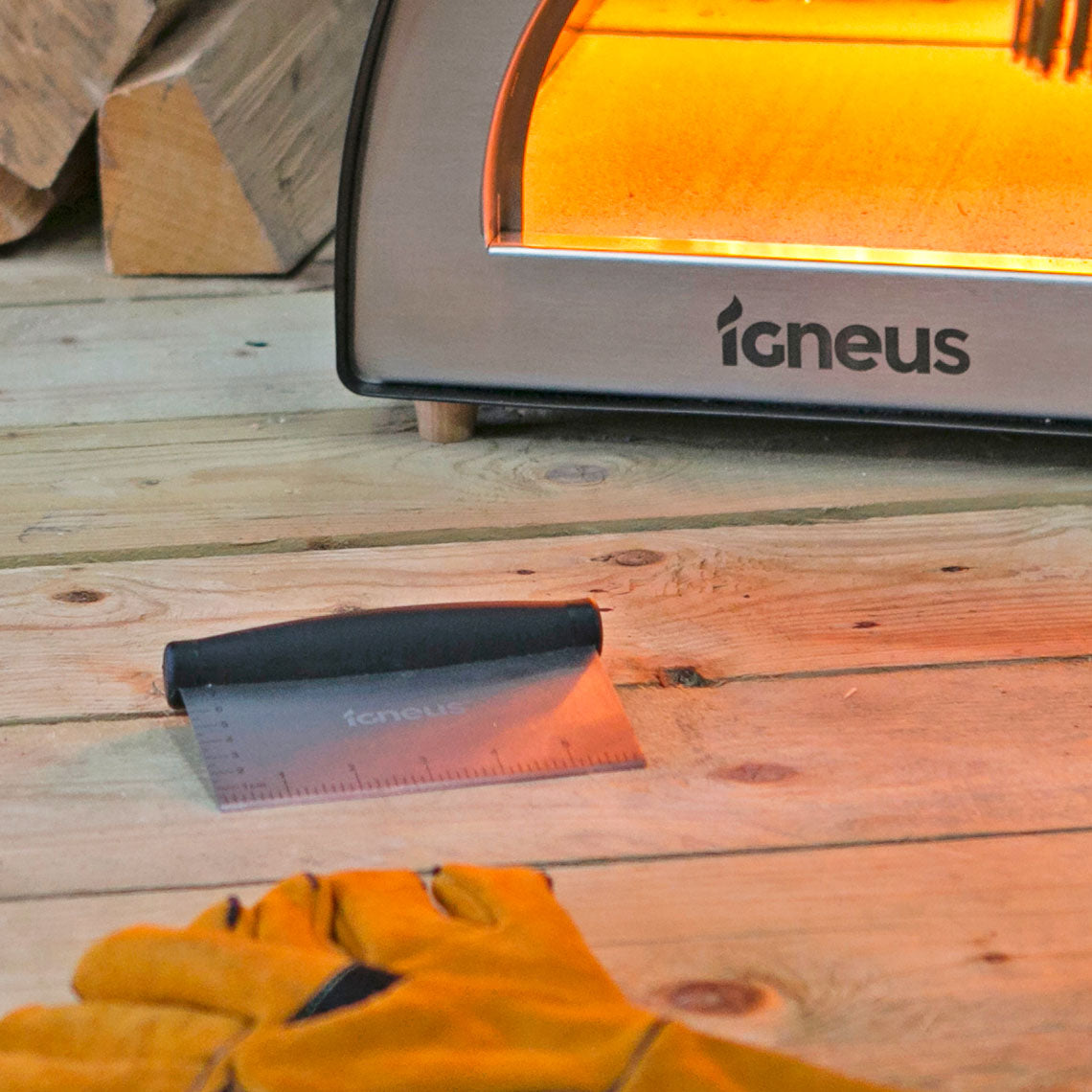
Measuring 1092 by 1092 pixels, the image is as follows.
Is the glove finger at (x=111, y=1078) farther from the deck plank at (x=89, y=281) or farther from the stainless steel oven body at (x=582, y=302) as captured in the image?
the deck plank at (x=89, y=281)

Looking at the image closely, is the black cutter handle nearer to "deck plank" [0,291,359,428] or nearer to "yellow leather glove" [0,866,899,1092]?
"yellow leather glove" [0,866,899,1092]

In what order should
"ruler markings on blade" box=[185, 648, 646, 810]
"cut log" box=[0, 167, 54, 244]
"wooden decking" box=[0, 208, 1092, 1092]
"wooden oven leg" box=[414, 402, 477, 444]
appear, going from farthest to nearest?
"cut log" box=[0, 167, 54, 244] → "wooden oven leg" box=[414, 402, 477, 444] → "ruler markings on blade" box=[185, 648, 646, 810] → "wooden decking" box=[0, 208, 1092, 1092]

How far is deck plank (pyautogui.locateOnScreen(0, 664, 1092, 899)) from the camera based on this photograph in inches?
26.7

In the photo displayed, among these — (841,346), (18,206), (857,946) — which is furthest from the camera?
(18,206)

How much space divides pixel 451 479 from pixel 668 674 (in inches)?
12.0

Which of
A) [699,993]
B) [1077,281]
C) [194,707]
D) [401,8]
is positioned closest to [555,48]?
[401,8]

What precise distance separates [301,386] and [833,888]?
2.43ft

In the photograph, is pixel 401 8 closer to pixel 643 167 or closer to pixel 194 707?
pixel 643 167

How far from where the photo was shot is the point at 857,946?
2.01 ft

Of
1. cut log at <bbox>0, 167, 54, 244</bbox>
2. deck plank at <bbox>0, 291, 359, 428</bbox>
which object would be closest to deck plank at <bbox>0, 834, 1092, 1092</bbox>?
deck plank at <bbox>0, 291, 359, 428</bbox>

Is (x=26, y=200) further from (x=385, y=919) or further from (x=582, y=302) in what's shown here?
(x=385, y=919)

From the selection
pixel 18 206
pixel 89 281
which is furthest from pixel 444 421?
pixel 18 206

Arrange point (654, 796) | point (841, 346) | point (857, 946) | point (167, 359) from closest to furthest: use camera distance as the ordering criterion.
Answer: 1. point (857, 946)
2. point (654, 796)
3. point (841, 346)
4. point (167, 359)

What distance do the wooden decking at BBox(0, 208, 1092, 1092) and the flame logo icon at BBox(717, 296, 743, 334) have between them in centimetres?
12
